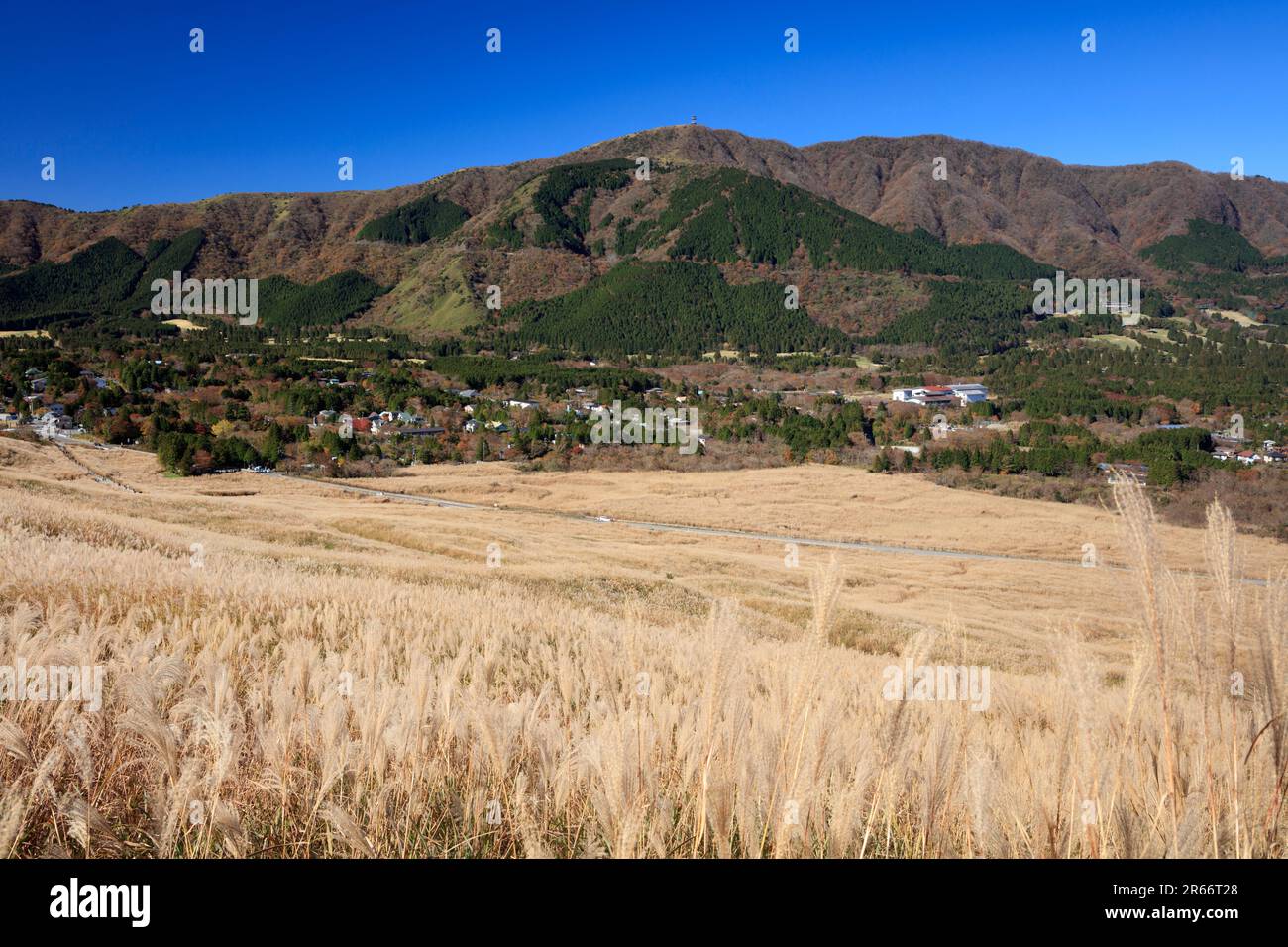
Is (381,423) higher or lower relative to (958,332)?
lower

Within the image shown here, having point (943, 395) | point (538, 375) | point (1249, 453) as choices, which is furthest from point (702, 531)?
point (943, 395)

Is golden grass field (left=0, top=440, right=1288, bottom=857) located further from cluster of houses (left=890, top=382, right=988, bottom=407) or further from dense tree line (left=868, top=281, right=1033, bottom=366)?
dense tree line (left=868, top=281, right=1033, bottom=366)

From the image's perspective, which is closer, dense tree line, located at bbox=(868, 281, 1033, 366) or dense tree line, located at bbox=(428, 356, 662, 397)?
dense tree line, located at bbox=(428, 356, 662, 397)

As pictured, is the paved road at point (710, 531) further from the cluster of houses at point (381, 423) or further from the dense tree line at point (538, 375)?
the dense tree line at point (538, 375)

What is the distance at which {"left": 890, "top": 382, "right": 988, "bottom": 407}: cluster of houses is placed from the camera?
121m

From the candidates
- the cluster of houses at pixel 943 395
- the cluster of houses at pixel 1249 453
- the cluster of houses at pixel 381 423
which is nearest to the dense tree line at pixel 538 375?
the cluster of houses at pixel 381 423

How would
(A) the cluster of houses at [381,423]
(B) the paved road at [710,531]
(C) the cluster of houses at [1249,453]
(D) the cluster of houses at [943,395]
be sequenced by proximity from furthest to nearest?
(D) the cluster of houses at [943,395] < (A) the cluster of houses at [381,423] < (C) the cluster of houses at [1249,453] < (B) the paved road at [710,531]

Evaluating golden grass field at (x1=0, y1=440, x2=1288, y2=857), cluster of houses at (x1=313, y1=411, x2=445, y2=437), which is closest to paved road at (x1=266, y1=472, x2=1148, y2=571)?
cluster of houses at (x1=313, y1=411, x2=445, y2=437)

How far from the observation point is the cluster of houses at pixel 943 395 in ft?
396

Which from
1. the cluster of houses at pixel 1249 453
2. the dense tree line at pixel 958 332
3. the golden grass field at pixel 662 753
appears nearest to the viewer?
the golden grass field at pixel 662 753

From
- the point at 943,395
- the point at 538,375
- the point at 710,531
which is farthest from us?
the point at 538,375

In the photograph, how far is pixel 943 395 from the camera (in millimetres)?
123688

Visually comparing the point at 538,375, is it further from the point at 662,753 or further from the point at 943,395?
the point at 662,753
